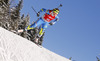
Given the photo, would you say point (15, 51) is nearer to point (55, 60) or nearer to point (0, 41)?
point (0, 41)

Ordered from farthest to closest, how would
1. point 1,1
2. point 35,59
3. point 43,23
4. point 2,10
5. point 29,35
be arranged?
point 29,35
point 1,1
point 2,10
point 43,23
point 35,59

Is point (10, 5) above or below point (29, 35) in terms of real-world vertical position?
above

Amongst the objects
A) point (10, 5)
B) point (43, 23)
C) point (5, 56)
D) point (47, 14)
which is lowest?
point (5, 56)

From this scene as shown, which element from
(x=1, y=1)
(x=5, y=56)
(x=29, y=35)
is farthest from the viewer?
(x=29, y=35)

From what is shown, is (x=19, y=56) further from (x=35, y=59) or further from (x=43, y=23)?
(x=43, y=23)

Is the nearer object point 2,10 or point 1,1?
point 2,10

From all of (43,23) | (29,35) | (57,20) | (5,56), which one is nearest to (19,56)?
(5,56)

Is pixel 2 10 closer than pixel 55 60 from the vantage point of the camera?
No

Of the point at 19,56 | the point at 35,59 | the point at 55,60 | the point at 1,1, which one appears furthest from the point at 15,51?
the point at 1,1

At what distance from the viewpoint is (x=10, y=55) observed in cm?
412

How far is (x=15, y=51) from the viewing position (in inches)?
179

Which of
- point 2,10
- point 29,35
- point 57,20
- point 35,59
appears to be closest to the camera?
point 35,59

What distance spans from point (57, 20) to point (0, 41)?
7.76 meters

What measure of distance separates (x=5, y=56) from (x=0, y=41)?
2.51 feet
